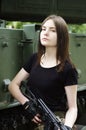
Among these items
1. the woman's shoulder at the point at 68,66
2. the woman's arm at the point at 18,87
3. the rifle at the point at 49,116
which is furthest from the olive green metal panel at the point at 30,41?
the rifle at the point at 49,116

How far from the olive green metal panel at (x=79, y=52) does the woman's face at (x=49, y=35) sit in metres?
3.32

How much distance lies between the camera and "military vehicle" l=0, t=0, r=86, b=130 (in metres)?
6.22

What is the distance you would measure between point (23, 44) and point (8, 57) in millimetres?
380

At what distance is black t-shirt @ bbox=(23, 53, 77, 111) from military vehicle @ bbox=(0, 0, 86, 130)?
1.41 m

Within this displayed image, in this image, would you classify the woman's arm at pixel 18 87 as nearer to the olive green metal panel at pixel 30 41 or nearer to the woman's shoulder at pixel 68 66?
the woman's shoulder at pixel 68 66

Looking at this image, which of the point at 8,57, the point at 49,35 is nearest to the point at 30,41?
the point at 8,57

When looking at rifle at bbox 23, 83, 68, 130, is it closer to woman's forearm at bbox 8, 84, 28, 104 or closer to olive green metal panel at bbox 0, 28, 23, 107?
woman's forearm at bbox 8, 84, 28, 104

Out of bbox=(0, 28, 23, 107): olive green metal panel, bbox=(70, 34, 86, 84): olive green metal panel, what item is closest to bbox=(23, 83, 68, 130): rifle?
bbox=(0, 28, 23, 107): olive green metal panel

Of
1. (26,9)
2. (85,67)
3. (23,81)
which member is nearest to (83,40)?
(85,67)

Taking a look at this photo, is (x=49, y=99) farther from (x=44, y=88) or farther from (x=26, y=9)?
(x=26, y=9)

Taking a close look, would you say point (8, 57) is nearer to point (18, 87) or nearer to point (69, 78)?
point (18, 87)

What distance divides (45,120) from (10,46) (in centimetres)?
216

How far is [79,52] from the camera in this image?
8094mm

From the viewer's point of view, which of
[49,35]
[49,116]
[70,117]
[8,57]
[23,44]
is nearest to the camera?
[49,116]
